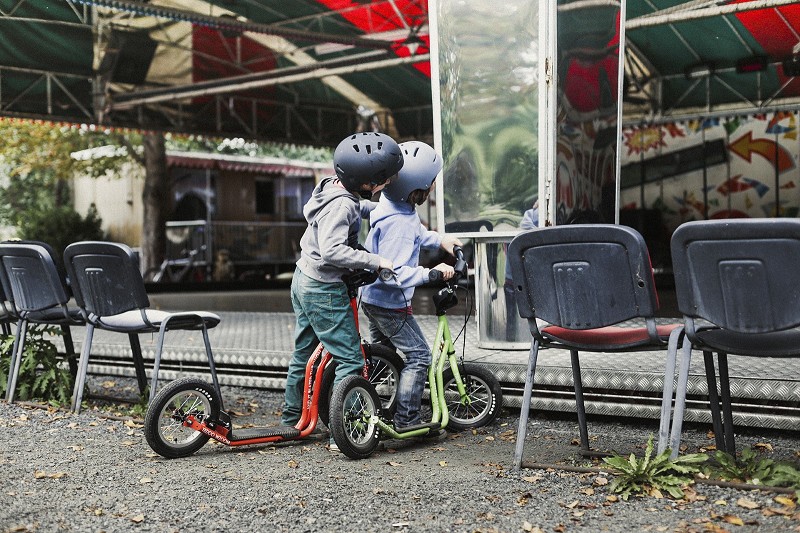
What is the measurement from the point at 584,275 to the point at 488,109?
2927mm

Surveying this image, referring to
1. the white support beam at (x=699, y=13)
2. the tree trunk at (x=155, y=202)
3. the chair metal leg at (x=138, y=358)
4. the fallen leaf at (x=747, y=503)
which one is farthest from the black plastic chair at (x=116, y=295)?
the tree trunk at (x=155, y=202)

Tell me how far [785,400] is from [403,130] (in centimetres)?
1461

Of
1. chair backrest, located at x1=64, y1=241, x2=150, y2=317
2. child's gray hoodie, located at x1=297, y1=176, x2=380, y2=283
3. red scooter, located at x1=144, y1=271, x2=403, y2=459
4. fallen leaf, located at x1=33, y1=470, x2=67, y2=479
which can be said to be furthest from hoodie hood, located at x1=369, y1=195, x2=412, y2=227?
fallen leaf, located at x1=33, y1=470, x2=67, y2=479

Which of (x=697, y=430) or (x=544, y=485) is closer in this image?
(x=544, y=485)

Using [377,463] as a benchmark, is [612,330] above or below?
above

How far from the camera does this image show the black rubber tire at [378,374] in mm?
4867

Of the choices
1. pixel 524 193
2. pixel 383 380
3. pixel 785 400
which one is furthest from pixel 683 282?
pixel 524 193

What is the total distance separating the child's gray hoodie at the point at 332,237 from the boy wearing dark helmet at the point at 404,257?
0.18 m

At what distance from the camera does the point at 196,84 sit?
1580 centimetres

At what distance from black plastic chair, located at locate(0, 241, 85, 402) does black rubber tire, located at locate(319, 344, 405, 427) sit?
2.04m

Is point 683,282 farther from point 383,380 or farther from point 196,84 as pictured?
point 196,84

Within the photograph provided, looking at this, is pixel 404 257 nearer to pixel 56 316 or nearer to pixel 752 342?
pixel 752 342

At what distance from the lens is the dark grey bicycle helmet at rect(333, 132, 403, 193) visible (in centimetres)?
456

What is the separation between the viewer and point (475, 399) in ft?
17.4
